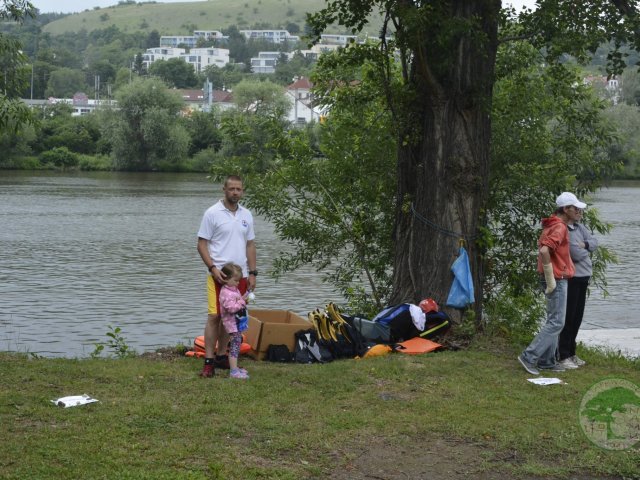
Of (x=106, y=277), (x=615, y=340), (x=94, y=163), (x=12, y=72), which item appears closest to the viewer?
(x=12, y=72)

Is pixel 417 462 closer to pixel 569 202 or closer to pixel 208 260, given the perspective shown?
pixel 208 260

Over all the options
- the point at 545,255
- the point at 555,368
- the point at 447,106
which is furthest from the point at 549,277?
the point at 447,106

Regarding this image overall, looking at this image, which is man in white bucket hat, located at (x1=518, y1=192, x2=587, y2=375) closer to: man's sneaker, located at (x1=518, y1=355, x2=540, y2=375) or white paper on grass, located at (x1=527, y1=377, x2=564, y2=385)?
man's sneaker, located at (x1=518, y1=355, x2=540, y2=375)

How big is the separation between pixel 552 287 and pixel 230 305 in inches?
110

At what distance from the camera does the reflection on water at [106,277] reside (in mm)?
16203

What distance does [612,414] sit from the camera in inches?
292

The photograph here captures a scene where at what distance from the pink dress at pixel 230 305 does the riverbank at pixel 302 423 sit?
472 mm

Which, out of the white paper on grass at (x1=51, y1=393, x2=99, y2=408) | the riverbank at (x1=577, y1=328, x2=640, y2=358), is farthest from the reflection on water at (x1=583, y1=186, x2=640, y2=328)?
the white paper on grass at (x1=51, y1=393, x2=99, y2=408)

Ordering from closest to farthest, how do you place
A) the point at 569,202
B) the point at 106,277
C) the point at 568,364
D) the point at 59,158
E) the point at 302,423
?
the point at 302,423 → the point at 569,202 → the point at 568,364 → the point at 106,277 → the point at 59,158

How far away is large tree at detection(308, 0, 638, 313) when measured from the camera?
1028 cm

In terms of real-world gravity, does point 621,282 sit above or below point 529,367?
below

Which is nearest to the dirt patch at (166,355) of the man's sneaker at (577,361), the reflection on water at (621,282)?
the man's sneaker at (577,361)

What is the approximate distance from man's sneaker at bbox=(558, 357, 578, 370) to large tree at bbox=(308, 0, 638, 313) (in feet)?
4.74

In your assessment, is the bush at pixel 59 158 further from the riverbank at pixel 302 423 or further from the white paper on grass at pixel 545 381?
the white paper on grass at pixel 545 381
